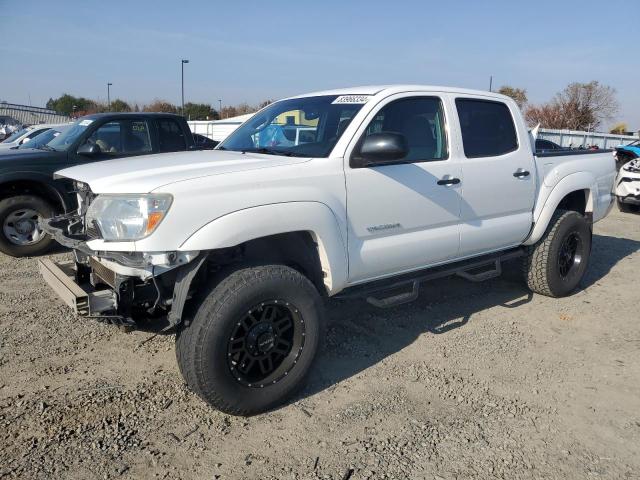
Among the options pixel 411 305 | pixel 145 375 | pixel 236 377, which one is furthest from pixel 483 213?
pixel 145 375

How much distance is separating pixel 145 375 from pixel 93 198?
48.8 inches

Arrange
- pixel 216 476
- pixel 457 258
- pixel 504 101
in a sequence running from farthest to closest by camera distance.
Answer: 1. pixel 504 101
2. pixel 457 258
3. pixel 216 476

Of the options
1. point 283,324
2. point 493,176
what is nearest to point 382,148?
point 283,324

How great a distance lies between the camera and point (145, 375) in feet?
11.9

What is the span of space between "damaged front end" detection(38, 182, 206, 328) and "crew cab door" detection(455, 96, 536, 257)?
2291 millimetres

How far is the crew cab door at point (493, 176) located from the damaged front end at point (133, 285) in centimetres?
229

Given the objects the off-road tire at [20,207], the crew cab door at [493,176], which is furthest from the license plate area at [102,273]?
the off-road tire at [20,207]

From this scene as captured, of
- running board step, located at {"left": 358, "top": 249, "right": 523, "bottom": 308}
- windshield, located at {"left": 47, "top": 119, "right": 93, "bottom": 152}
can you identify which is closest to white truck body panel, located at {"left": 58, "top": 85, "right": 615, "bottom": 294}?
running board step, located at {"left": 358, "top": 249, "right": 523, "bottom": 308}

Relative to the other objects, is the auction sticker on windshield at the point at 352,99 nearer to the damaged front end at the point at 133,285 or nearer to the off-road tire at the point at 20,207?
the damaged front end at the point at 133,285

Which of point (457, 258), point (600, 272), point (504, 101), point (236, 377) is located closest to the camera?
point (236, 377)

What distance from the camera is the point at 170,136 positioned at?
752 cm

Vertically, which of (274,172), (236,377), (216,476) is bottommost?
(216,476)

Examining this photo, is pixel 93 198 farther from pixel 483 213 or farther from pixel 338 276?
pixel 483 213

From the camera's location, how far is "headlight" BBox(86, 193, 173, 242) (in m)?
2.80
